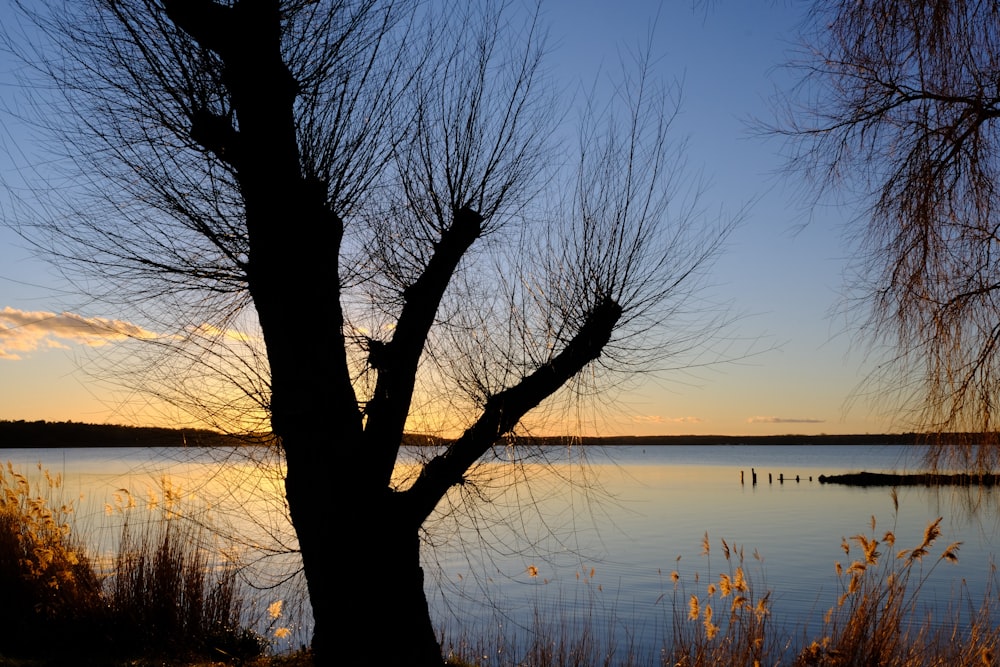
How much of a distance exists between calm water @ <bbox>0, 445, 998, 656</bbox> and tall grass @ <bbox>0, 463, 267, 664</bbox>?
466 millimetres

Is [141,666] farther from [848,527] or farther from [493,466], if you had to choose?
[848,527]

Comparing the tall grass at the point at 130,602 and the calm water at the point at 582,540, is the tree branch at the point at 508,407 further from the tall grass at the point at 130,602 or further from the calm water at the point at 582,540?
the tall grass at the point at 130,602

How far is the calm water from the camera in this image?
5.72 m

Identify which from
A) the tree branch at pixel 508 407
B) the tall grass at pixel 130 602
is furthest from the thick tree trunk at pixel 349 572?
the tall grass at pixel 130 602

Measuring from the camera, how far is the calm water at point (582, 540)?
5.72 meters

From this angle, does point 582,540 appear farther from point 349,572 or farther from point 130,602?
point 349,572

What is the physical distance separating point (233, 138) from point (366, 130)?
2.92ft

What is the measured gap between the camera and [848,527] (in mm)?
33406

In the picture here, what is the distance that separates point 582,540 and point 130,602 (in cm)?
2039

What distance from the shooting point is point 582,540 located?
26297 millimetres

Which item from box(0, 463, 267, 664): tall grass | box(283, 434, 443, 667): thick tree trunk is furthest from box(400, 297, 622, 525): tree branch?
box(0, 463, 267, 664): tall grass

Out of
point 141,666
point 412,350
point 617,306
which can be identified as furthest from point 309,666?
point 617,306

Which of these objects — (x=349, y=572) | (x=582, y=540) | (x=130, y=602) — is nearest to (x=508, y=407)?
(x=349, y=572)

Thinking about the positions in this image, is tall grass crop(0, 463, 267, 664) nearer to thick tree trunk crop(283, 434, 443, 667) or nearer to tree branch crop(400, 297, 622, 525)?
thick tree trunk crop(283, 434, 443, 667)
